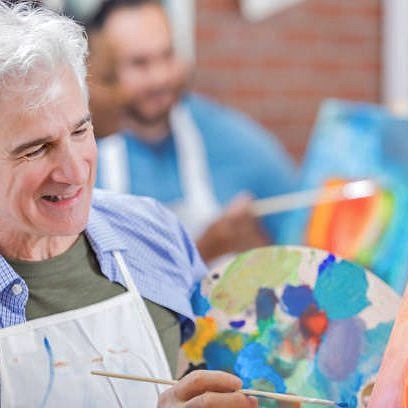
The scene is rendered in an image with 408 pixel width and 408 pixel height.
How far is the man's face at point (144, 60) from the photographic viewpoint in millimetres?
3719

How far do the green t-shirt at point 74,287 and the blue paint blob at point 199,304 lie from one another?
3.0 inches

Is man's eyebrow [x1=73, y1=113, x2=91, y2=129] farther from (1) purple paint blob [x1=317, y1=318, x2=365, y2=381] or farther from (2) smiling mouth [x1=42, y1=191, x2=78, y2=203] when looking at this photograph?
(1) purple paint blob [x1=317, y1=318, x2=365, y2=381]

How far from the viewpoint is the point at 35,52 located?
1.40 metres

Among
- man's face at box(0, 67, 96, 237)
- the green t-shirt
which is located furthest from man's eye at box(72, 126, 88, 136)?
the green t-shirt

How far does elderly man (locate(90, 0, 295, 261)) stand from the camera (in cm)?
354

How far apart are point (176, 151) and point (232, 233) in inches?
16.6

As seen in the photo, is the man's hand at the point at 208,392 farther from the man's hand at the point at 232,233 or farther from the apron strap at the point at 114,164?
the man's hand at the point at 232,233

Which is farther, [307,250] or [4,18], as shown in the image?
[307,250]

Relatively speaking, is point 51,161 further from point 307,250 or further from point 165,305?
point 307,250

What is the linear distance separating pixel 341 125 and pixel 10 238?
208 centimetres

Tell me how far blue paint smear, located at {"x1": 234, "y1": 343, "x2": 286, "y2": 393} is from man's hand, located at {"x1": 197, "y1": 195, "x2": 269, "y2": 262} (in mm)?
1818

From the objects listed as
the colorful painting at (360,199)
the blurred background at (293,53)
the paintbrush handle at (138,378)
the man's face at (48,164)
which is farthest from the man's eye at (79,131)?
the blurred background at (293,53)

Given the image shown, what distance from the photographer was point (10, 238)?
4.88 feet

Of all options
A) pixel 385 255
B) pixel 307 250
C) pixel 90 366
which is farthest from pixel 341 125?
pixel 90 366
